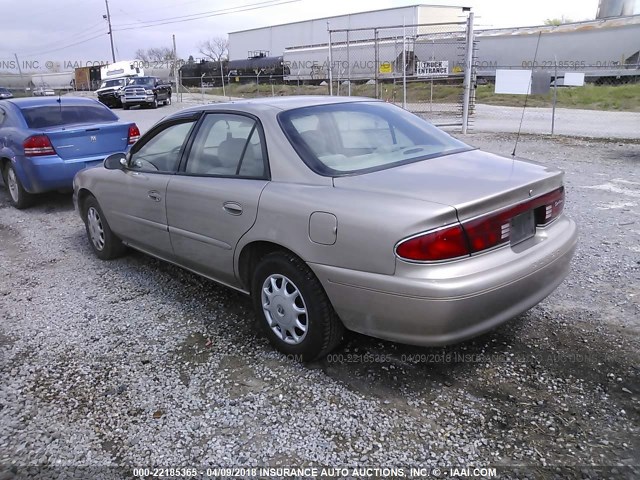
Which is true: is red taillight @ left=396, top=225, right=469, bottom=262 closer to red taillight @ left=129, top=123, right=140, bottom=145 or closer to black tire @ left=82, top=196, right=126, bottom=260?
black tire @ left=82, top=196, right=126, bottom=260

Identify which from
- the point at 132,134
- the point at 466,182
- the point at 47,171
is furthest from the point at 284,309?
the point at 132,134

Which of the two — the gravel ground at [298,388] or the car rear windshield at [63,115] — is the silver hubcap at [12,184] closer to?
the car rear windshield at [63,115]

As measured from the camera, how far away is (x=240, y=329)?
12.5 ft

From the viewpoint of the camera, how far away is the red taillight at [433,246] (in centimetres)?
262

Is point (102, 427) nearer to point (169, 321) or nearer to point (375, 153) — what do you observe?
point (169, 321)

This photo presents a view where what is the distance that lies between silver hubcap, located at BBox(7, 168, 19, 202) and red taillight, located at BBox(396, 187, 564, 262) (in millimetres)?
6738

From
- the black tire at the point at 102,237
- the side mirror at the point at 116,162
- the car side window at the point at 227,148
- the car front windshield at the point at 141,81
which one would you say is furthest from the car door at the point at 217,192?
the car front windshield at the point at 141,81

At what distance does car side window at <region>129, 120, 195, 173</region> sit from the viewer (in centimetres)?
415

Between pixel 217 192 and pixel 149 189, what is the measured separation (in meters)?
0.95

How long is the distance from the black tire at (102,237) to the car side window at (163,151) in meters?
0.83

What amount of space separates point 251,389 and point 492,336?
161 centimetres

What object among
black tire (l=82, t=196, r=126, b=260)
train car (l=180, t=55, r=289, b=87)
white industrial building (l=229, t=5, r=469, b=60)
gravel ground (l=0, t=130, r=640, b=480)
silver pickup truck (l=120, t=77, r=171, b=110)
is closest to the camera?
gravel ground (l=0, t=130, r=640, b=480)

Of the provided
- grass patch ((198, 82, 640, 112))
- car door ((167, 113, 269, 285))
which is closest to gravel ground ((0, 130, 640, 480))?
car door ((167, 113, 269, 285))

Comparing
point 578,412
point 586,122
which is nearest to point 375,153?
point 578,412
